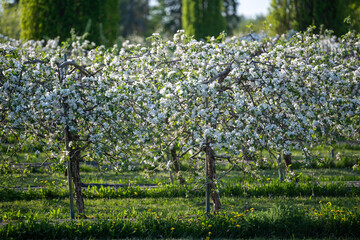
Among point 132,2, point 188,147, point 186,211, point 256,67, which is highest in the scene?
point 132,2

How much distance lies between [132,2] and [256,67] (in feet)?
137

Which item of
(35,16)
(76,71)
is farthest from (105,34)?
(76,71)

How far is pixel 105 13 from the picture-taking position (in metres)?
15.4

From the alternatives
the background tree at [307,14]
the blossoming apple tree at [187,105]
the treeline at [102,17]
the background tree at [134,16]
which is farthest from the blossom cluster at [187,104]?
the background tree at [134,16]

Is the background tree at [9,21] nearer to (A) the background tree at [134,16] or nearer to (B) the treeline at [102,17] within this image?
(B) the treeline at [102,17]

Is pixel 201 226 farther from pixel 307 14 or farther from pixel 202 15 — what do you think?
pixel 202 15

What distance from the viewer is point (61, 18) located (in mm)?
14484

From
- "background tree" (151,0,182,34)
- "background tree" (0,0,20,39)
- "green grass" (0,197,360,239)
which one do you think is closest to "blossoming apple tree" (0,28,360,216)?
"green grass" (0,197,360,239)

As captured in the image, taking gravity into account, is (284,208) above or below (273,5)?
below

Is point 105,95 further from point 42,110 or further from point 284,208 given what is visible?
point 284,208

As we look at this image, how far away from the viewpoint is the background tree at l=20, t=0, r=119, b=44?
1422 cm

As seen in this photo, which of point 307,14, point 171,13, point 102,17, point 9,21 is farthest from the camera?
point 171,13

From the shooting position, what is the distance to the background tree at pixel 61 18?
46.6 feet

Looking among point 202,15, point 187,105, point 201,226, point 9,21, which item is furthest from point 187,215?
point 202,15
